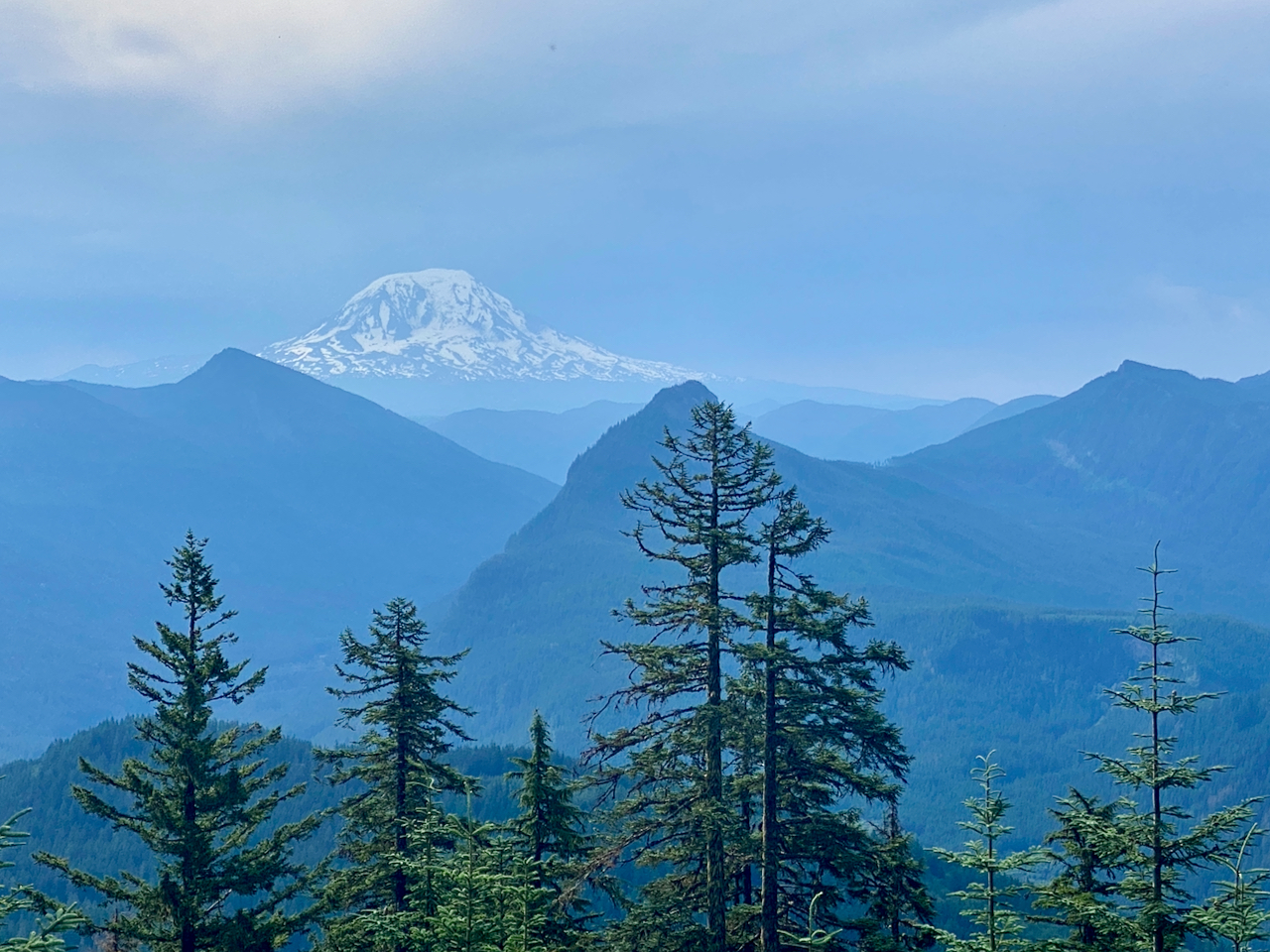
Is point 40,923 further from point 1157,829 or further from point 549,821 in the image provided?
point 1157,829

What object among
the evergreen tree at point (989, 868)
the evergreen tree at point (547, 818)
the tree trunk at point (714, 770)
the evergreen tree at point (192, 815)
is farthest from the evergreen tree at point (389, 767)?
the evergreen tree at point (989, 868)

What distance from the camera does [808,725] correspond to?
2739 centimetres

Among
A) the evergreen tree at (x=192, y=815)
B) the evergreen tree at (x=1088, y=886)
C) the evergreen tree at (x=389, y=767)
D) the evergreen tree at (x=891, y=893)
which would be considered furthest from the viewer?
the evergreen tree at (x=389, y=767)

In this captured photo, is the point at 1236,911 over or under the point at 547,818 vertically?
over

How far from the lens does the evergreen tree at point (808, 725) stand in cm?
2688

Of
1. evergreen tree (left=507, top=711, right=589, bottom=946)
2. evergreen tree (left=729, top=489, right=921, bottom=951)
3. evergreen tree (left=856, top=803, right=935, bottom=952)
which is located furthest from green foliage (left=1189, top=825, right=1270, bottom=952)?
evergreen tree (left=507, top=711, right=589, bottom=946)

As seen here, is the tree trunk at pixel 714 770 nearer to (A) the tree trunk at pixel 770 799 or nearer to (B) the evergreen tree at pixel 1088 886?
(A) the tree trunk at pixel 770 799

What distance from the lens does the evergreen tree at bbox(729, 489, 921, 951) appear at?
26875 millimetres

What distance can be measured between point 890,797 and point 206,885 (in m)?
17.3

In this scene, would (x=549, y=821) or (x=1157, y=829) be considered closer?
(x=1157, y=829)

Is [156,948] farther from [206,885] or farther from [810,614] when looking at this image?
[810,614]

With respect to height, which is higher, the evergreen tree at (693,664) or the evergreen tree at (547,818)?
the evergreen tree at (693,664)

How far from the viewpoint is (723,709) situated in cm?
Answer: 2686

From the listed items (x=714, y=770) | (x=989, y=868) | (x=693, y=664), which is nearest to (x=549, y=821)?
(x=714, y=770)
